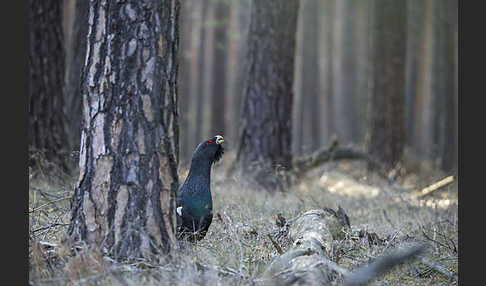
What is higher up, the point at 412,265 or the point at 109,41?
the point at 109,41

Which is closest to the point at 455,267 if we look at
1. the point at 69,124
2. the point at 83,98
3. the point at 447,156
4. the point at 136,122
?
the point at 136,122

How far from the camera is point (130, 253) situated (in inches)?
134

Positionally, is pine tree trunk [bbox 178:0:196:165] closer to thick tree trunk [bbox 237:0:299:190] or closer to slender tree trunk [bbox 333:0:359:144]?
thick tree trunk [bbox 237:0:299:190]

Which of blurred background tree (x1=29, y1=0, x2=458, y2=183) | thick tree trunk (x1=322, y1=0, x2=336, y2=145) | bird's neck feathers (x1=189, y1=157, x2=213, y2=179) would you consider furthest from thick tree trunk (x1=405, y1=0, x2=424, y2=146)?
bird's neck feathers (x1=189, y1=157, x2=213, y2=179)

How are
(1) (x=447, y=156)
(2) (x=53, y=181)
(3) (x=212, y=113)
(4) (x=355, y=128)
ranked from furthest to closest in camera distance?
(4) (x=355, y=128) → (3) (x=212, y=113) → (1) (x=447, y=156) → (2) (x=53, y=181)

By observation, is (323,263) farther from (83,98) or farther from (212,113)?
(212,113)

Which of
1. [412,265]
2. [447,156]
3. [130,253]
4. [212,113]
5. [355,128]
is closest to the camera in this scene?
[130,253]

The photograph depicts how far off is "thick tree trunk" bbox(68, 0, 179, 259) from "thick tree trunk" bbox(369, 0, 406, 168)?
8420 mm

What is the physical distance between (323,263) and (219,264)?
70 cm

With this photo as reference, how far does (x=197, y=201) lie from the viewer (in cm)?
435

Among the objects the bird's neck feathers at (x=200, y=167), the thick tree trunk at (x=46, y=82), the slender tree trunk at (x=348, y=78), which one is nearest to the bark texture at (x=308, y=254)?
the bird's neck feathers at (x=200, y=167)

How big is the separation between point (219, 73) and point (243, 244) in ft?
46.7

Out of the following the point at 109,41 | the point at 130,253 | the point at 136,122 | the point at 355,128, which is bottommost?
the point at 355,128

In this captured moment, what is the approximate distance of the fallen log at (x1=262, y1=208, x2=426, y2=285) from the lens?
266cm
